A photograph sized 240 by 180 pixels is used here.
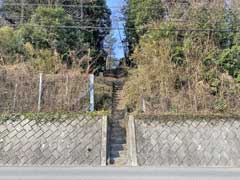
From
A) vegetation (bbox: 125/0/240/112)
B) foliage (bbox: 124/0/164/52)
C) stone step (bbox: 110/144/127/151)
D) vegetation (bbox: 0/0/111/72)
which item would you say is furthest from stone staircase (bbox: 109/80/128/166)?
foliage (bbox: 124/0/164/52)

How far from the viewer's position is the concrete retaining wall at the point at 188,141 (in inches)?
480

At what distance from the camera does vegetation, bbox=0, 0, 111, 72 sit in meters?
17.5

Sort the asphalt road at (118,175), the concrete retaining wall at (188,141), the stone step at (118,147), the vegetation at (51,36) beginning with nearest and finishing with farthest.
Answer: the asphalt road at (118,175)
the concrete retaining wall at (188,141)
the stone step at (118,147)
the vegetation at (51,36)

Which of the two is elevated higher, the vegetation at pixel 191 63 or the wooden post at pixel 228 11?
the wooden post at pixel 228 11

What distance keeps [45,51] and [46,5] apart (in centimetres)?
422

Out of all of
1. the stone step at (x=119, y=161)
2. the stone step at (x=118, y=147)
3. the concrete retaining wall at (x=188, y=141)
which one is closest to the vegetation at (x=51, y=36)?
the stone step at (x=118, y=147)

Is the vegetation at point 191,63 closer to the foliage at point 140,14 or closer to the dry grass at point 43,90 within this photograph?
the foliage at point 140,14

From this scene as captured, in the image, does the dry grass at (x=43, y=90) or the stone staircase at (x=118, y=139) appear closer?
the stone staircase at (x=118, y=139)

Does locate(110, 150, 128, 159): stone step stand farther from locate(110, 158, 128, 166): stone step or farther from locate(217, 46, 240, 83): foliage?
locate(217, 46, 240, 83): foliage

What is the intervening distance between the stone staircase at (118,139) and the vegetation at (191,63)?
0.82m

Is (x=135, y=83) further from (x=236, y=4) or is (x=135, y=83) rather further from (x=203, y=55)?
(x=236, y=4)

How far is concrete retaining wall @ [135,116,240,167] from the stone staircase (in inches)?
25.4

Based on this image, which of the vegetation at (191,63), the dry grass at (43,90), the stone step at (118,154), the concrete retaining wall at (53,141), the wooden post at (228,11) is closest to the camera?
the concrete retaining wall at (53,141)

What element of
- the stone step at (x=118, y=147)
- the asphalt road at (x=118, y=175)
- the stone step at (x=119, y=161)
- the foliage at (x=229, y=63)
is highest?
the foliage at (x=229, y=63)
